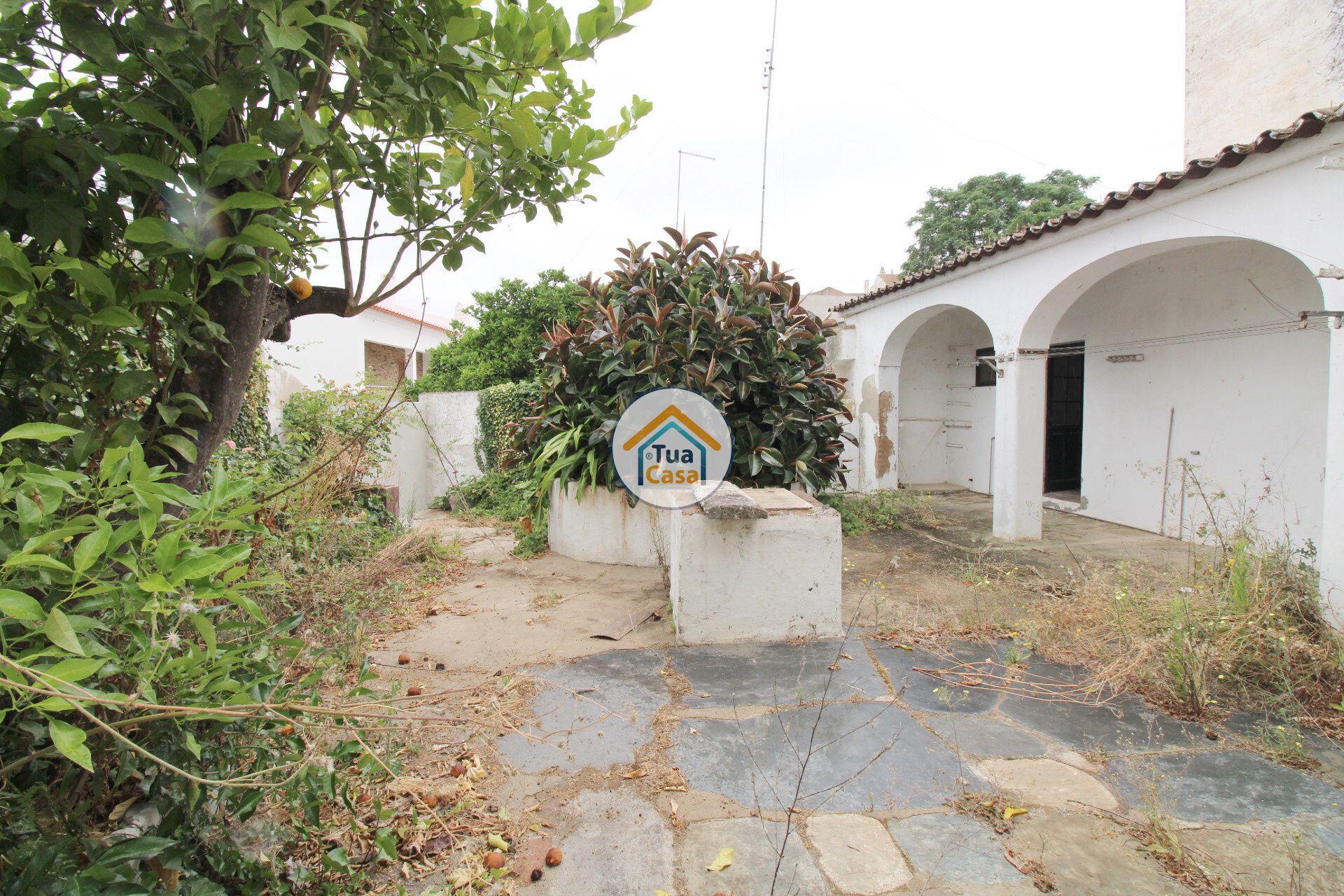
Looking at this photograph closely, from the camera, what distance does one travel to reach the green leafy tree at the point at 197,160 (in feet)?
3.10

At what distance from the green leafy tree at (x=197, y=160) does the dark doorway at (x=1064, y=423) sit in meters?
8.91

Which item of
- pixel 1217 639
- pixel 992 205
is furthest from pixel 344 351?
pixel 992 205

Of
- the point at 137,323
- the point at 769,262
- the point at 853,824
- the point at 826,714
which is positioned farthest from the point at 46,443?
the point at 769,262

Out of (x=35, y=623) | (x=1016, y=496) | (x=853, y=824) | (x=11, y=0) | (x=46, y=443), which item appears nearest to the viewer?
(x=11, y=0)

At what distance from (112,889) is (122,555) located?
1.72ft

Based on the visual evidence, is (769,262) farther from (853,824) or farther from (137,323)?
(137,323)

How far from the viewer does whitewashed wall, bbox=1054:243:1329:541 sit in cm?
510

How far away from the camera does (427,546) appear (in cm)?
518

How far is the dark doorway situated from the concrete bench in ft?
22.0

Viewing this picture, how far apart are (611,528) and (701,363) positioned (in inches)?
59.0

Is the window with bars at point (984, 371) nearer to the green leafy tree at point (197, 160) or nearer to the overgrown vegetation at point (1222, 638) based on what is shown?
the overgrown vegetation at point (1222, 638)

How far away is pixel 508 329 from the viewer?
10516mm

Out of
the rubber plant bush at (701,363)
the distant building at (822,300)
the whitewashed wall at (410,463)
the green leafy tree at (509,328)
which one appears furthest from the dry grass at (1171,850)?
the distant building at (822,300)

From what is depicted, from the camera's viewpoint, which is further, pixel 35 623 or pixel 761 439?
pixel 761 439
